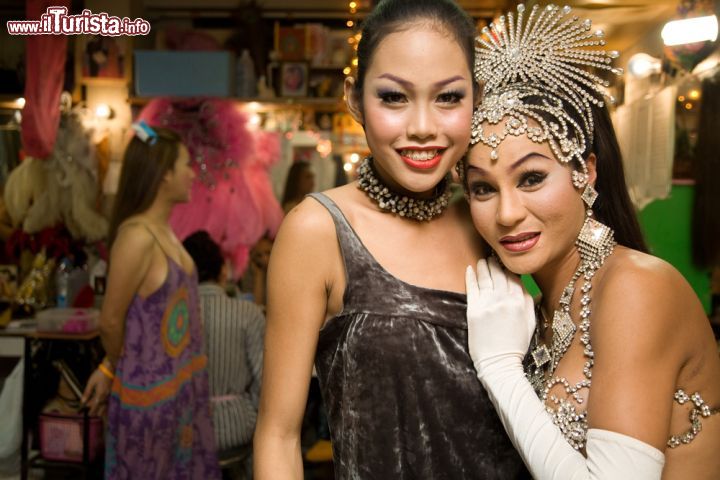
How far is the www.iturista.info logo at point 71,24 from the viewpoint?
194cm

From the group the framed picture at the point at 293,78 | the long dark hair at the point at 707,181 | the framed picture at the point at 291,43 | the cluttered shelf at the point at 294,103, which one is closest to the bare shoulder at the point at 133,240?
the long dark hair at the point at 707,181

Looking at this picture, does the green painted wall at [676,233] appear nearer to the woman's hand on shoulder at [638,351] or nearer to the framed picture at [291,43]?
the woman's hand on shoulder at [638,351]

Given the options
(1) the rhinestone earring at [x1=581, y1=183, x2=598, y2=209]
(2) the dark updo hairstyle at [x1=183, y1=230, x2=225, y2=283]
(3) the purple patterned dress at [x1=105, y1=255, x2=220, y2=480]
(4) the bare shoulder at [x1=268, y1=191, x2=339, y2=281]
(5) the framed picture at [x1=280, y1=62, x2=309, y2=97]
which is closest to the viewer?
(4) the bare shoulder at [x1=268, y1=191, x2=339, y2=281]

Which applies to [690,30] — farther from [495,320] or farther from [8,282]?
[8,282]

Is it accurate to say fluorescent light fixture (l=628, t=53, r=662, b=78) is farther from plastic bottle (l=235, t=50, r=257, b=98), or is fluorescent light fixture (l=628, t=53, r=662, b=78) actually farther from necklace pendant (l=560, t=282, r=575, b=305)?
plastic bottle (l=235, t=50, r=257, b=98)

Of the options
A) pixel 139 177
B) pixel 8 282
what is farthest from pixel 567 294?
pixel 8 282

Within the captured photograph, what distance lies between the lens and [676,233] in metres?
2.80

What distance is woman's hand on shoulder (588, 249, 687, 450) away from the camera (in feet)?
4.00

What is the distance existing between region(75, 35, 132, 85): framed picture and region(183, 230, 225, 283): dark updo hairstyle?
109cm

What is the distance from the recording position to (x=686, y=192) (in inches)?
113

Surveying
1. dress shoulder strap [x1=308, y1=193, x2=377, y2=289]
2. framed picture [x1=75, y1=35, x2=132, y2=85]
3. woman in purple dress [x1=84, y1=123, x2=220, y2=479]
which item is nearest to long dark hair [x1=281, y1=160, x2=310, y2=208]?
framed picture [x1=75, y1=35, x2=132, y2=85]

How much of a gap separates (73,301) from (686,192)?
3126mm

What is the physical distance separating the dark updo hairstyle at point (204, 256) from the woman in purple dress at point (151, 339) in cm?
44

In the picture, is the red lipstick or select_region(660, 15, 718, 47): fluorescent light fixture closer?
the red lipstick
